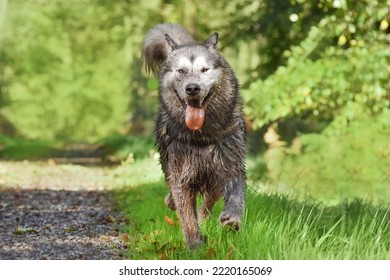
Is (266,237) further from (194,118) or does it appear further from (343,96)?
(343,96)

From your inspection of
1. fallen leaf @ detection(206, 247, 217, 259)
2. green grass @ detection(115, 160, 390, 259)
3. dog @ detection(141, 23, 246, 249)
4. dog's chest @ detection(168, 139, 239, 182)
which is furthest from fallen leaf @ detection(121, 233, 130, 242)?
fallen leaf @ detection(206, 247, 217, 259)

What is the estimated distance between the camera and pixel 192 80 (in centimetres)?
597

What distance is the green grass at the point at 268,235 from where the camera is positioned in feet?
19.0

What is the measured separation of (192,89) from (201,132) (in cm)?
50

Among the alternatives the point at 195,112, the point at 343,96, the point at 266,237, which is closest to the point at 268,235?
the point at 266,237

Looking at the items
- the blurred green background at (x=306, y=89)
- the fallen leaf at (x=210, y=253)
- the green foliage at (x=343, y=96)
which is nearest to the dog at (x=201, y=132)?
the fallen leaf at (x=210, y=253)

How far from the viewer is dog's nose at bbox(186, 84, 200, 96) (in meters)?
5.91

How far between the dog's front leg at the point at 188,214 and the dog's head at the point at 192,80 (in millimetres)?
596

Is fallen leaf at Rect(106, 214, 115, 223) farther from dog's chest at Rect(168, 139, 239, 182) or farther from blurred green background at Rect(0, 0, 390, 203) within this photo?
dog's chest at Rect(168, 139, 239, 182)

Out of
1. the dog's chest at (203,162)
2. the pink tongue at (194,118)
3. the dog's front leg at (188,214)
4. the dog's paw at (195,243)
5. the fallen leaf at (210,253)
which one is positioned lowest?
the fallen leaf at (210,253)

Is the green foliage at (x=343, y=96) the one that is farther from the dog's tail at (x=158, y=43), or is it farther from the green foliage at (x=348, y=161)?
the dog's tail at (x=158, y=43)

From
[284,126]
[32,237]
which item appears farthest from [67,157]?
[32,237]
